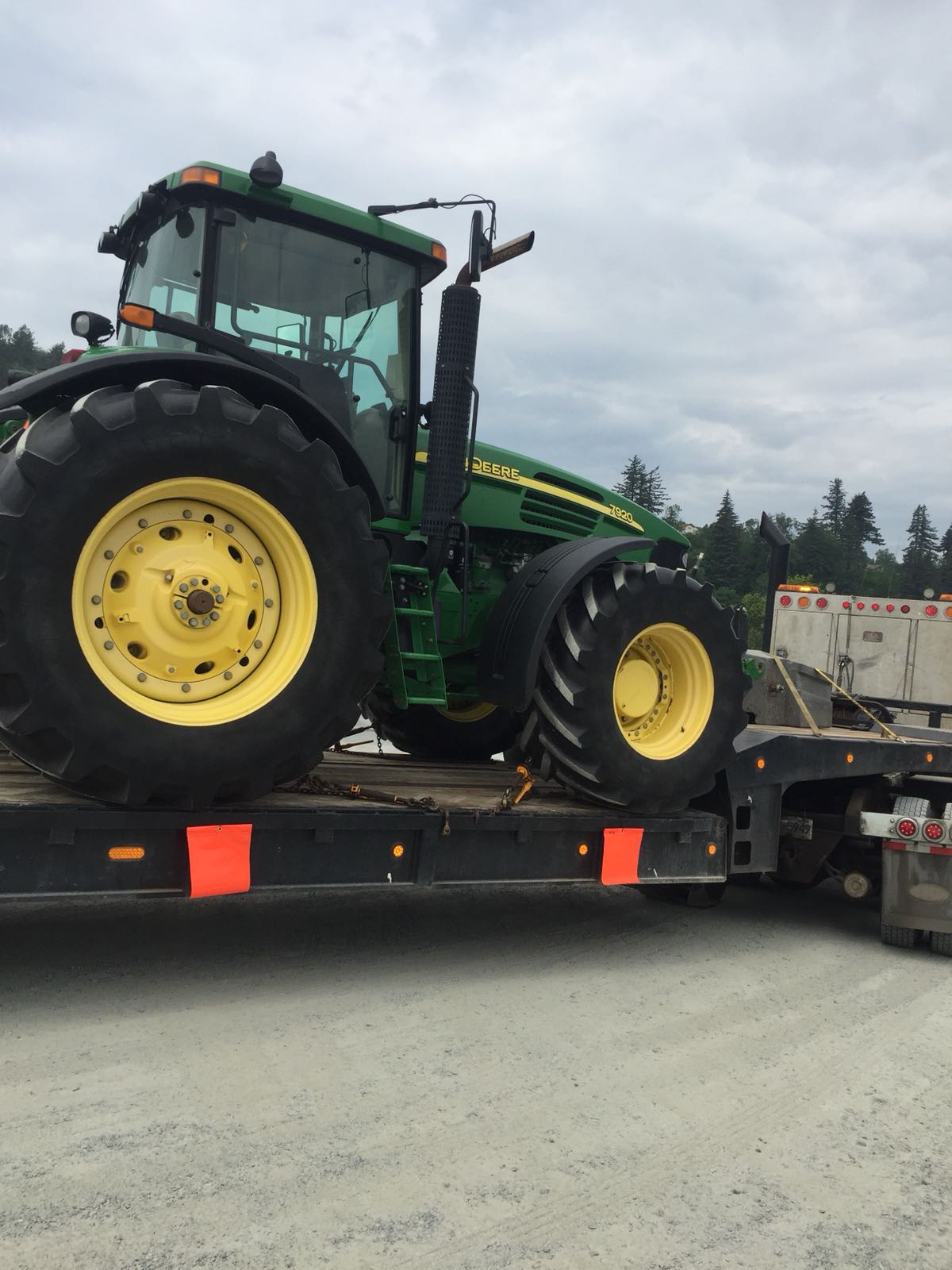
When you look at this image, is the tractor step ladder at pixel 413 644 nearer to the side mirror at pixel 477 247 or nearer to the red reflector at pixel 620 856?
the red reflector at pixel 620 856

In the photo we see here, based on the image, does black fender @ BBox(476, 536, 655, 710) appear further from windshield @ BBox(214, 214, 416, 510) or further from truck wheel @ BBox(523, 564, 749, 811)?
windshield @ BBox(214, 214, 416, 510)

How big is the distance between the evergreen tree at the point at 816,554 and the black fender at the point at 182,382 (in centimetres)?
7153

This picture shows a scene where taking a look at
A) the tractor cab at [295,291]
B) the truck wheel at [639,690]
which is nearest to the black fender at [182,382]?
the tractor cab at [295,291]

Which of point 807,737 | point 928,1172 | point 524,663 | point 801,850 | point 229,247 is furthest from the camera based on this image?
point 801,850

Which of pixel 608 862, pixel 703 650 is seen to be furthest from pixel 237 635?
pixel 703 650

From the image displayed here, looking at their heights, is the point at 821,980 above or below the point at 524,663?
below

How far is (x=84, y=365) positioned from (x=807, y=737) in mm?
4400

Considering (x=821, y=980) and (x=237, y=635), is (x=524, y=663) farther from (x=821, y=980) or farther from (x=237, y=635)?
(x=821, y=980)

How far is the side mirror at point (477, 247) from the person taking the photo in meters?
4.92

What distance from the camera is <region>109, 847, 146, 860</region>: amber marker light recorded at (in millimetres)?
3828

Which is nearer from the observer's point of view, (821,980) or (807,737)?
(821,980)

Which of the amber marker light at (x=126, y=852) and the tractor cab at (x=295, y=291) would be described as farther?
the tractor cab at (x=295, y=291)

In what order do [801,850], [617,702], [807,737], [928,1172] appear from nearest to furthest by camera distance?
[928,1172] → [617,702] → [807,737] → [801,850]

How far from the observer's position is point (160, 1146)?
2977mm
